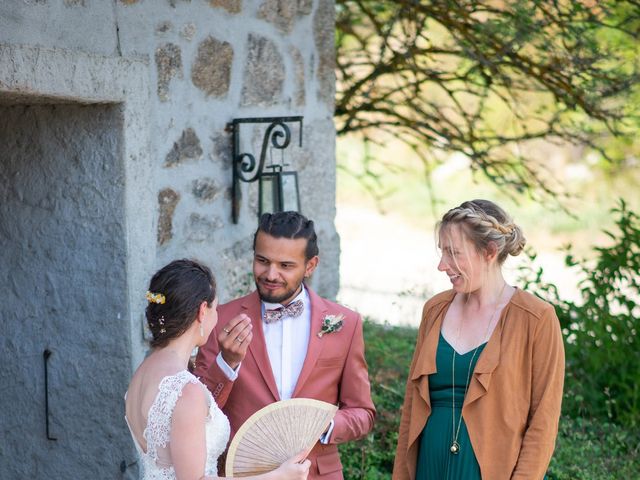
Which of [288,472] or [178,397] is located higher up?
[178,397]

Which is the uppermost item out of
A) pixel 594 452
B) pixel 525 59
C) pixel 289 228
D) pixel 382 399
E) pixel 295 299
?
pixel 525 59

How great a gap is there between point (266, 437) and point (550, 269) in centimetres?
1150

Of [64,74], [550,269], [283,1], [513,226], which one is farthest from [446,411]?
[550,269]

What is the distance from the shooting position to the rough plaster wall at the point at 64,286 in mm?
3627

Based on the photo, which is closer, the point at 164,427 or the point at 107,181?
the point at 164,427

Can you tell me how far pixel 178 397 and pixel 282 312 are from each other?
2.37ft

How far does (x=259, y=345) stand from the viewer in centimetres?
318

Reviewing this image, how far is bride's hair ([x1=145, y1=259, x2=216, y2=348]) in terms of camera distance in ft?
8.92

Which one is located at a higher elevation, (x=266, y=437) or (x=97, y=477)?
(x=266, y=437)

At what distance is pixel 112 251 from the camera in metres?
3.63

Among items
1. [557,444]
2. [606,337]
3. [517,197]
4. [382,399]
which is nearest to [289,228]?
[382,399]

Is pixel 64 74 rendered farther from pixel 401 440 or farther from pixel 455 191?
pixel 455 191

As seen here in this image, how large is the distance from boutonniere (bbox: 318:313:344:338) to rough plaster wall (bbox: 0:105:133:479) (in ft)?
2.83

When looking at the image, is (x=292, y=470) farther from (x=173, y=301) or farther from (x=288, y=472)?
(x=173, y=301)
